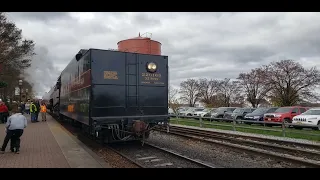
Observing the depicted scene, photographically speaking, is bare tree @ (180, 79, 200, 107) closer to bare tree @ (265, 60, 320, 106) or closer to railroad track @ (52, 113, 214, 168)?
bare tree @ (265, 60, 320, 106)

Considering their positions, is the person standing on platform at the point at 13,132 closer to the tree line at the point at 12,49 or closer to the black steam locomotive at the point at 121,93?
the black steam locomotive at the point at 121,93

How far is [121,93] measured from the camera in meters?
10.2

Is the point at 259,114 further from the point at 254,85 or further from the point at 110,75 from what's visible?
the point at 254,85

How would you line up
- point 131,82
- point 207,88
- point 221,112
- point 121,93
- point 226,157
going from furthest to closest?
point 207,88, point 221,112, point 131,82, point 121,93, point 226,157

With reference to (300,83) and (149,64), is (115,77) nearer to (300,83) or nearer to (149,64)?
(149,64)

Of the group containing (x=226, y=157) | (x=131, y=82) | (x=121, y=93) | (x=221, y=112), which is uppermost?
(x=131, y=82)

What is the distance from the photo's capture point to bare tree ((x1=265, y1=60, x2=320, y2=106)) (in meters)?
53.9

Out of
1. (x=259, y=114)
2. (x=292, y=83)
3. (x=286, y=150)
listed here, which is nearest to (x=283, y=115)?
(x=259, y=114)

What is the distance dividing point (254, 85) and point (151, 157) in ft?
205

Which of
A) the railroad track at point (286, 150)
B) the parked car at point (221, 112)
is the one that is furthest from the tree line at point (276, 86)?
the railroad track at point (286, 150)

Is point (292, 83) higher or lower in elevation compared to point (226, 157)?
higher

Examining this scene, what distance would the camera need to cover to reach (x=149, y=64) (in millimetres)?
10750
